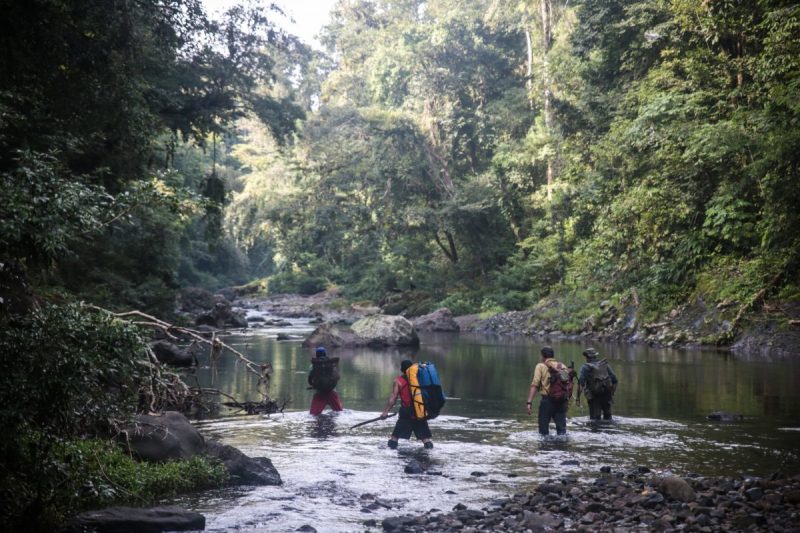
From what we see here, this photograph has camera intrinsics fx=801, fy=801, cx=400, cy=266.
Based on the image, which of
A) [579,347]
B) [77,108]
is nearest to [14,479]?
[77,108]

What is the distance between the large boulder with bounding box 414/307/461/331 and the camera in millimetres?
45438

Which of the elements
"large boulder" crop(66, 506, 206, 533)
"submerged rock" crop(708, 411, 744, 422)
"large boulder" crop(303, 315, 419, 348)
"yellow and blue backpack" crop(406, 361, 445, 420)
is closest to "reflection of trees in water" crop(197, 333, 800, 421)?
"submerged rock" crop(708, 411, 744, 422)

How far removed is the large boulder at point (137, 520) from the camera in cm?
890

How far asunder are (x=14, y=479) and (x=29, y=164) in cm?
389

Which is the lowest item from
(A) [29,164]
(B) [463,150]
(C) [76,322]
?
(C) [76,322]

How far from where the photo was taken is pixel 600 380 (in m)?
16.4

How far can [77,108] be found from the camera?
15.7 meters

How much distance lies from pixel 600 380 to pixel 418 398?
14.7 feet

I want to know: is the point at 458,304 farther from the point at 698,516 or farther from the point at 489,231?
the point at 698,516

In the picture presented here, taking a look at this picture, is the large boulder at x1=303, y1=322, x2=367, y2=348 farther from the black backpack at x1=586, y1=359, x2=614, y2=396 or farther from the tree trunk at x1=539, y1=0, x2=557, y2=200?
the black backpack at x1=586, y1=359, x2=614, y2=396

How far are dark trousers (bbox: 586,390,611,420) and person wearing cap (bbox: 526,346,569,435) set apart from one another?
1.70 metres

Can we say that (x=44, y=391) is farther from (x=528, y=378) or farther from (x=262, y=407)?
(x=528, y=378)

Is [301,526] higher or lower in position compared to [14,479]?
lower

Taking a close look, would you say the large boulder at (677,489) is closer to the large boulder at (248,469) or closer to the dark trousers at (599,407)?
the large boulder at (248,469)
